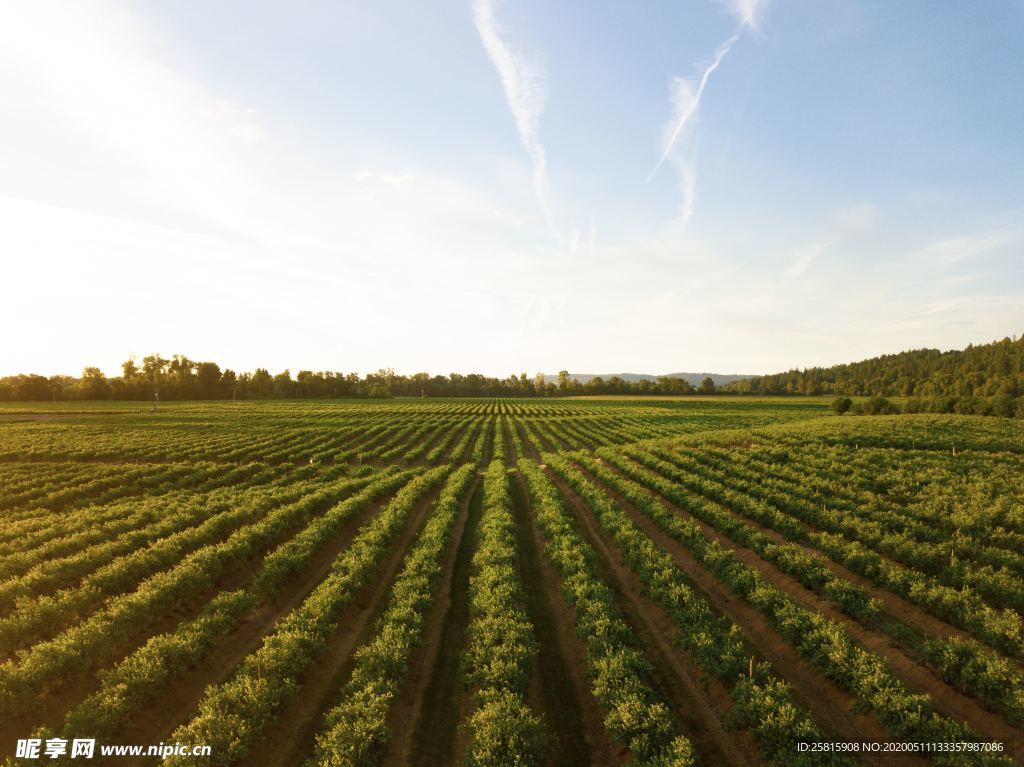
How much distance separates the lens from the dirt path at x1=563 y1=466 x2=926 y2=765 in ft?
34.4

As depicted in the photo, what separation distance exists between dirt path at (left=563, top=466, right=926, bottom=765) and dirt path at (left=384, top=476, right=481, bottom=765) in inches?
405

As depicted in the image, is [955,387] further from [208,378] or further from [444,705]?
[208,378]

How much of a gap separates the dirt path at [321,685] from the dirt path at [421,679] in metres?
1.90

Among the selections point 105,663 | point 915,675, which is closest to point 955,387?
point 915,675

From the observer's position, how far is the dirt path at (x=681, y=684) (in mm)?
10062

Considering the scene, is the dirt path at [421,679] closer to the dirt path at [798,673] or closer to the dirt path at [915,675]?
the dirt path at [798,673]

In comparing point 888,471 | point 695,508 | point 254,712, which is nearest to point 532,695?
point 254,712

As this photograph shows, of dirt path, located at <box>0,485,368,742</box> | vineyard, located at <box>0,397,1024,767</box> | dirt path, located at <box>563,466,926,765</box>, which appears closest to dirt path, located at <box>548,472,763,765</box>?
vineyard, located at <box>0,397,1024,767</box>

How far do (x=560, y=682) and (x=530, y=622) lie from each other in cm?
297

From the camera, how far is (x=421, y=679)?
40.4 feet

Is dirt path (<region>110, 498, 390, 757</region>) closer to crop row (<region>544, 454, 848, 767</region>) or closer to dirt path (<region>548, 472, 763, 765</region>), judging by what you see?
dirt path (<region>548, 472, 763, 765</region>)

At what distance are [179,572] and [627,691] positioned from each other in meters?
16.9

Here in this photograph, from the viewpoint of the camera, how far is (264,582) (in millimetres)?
16703

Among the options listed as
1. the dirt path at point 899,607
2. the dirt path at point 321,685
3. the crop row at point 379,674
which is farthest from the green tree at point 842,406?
the dirt path at point 321,685
